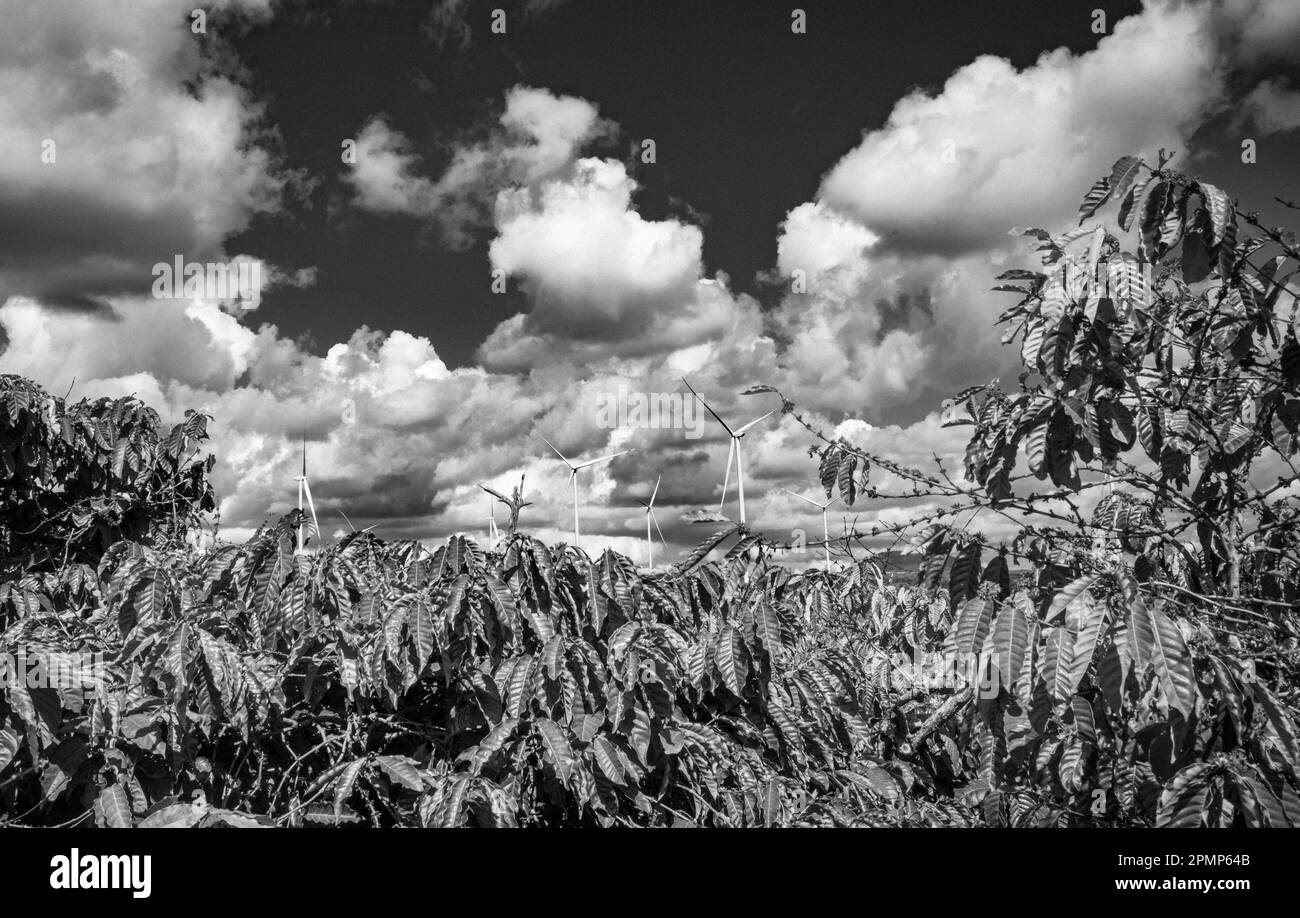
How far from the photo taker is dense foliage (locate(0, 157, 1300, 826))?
103 inches

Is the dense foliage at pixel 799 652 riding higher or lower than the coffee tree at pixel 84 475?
lower

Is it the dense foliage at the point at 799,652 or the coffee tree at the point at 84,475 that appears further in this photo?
the coffee tree at the point at 84,475

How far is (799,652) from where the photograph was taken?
463 centimetres

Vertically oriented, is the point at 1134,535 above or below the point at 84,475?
below

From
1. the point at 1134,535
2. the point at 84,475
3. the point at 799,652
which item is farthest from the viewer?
the point at 84,475

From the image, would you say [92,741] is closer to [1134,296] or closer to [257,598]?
[257,598]

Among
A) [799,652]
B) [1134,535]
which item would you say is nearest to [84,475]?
[799,652]

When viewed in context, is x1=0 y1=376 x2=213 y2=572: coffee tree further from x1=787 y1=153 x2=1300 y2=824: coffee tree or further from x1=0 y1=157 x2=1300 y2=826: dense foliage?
x1=787 y1=153 x2=1300 y2=824: coffee tree

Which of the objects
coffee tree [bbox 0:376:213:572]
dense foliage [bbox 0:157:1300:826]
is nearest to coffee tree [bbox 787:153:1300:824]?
dense foliage [bbox 0:157:1300:826]

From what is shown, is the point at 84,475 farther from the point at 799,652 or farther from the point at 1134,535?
the point at 1134,535

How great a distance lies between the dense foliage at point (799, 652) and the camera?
103 inches

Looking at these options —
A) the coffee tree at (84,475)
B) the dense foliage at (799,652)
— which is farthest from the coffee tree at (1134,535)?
the coffee tree at (84,475)

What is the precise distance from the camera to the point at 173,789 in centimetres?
382

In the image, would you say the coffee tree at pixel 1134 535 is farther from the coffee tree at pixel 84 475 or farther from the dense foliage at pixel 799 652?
the coffee tree at pixel 84 475
